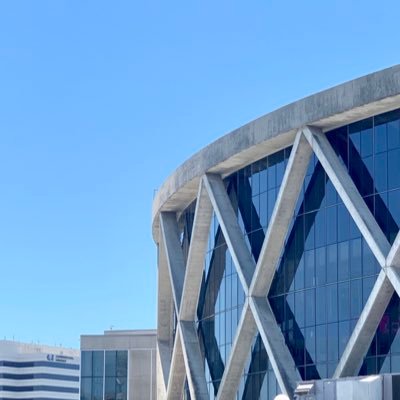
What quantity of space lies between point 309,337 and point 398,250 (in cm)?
606

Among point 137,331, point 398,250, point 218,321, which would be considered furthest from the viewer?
point 137,331

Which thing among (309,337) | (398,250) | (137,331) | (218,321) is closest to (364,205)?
(398,250)

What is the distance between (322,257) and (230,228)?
19.5 feet

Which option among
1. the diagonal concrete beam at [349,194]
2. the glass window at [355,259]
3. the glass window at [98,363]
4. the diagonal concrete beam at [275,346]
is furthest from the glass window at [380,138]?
the glass window at [98,363]

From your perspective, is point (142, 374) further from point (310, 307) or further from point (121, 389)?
point (310, 307)

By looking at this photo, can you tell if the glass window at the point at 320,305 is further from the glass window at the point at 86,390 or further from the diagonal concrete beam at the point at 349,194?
the glass window at the point at 86,390

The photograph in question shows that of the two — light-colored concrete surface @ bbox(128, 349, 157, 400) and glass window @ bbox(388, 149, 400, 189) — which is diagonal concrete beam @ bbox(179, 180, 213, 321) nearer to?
glass window @ bbox(388, 149, 400, 189)

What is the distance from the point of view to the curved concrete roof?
122 feet

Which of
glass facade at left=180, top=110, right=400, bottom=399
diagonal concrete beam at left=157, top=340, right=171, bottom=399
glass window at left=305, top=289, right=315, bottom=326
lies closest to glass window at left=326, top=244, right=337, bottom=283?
glass facade at left=180, top=110, right=400, bottom=399

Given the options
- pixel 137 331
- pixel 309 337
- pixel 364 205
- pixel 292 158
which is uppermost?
pixel 137 331

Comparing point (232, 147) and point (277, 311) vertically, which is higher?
point (232, 147)

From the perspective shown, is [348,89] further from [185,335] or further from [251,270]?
[185,335]

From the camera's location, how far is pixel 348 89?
3800cm

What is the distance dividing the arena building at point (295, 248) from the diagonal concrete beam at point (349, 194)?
0.05m
